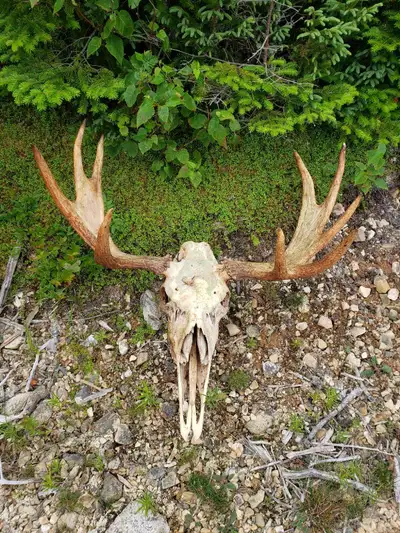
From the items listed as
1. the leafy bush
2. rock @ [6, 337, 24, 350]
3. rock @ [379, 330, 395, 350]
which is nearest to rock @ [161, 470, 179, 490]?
rock @ [6, 337, 24, 350]

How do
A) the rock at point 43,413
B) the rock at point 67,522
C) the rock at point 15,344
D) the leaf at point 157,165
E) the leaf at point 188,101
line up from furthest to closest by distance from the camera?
1. the leaf at point 157,165
2. the rock at point 15,344
3. the rock at point 43,413
4. the leaf at point 188,101
5. the rock at point 67,522

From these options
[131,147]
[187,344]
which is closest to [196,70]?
[131,147]

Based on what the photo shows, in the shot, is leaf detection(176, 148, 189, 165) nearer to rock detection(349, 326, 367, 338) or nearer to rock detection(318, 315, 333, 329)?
rock detection(318, 315, 333, 329)

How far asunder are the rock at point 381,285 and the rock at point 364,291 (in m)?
0.10

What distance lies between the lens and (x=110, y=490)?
11.2 feet

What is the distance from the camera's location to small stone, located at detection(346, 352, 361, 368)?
4000 mm

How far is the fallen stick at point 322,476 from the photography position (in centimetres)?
340

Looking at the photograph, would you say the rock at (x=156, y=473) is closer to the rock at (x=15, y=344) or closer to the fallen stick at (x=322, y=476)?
the fallen stick at (x=322, y=476)

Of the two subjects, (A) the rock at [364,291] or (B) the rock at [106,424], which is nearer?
(B) the rock at [106,424]

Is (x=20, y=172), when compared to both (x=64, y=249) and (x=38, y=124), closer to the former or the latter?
(x=38, y=124)

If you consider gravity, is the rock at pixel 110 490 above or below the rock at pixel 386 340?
below

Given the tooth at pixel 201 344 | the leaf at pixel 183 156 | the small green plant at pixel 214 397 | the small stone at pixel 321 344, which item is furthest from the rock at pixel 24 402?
the small stone at pixel 321 344

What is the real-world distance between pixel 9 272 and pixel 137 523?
2.50 meters

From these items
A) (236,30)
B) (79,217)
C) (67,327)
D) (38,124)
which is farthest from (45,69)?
(67,327)
